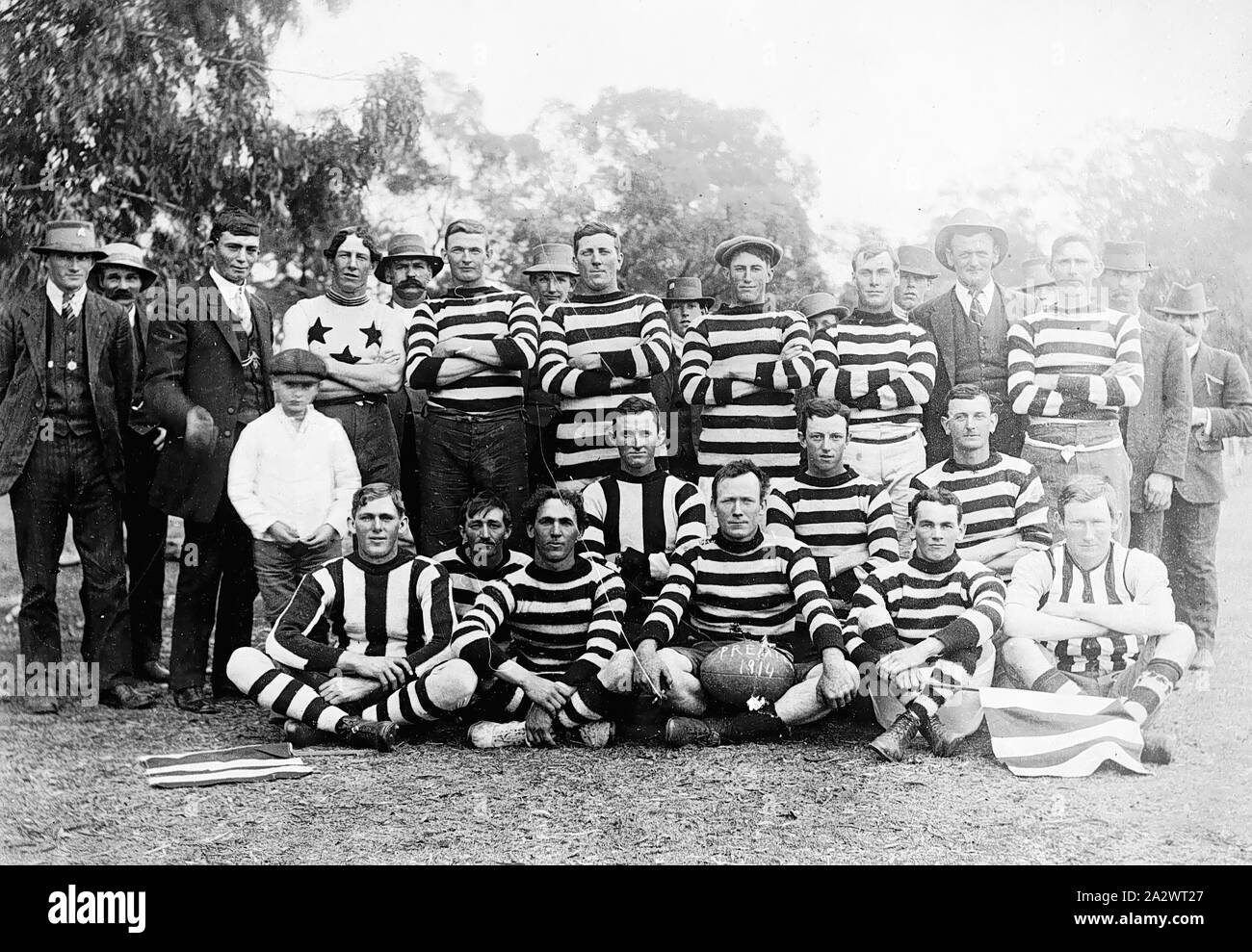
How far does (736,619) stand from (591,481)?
34.3 inches

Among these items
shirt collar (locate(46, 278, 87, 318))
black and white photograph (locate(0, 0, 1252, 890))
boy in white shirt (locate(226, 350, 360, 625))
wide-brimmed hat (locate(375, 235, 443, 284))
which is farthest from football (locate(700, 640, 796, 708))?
shirt collar (locate(46, 278, 87, 318))

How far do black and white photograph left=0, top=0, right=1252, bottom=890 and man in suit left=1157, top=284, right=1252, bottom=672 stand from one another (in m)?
0.02

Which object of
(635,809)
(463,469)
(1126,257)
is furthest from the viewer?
(1126,257)

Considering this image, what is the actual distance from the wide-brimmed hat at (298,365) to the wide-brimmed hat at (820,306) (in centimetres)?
220

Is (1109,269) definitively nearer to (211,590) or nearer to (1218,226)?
(1218,226)

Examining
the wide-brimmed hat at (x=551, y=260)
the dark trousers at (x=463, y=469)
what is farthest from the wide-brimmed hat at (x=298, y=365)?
the wide-brimmed hat at (x=551, y=260)

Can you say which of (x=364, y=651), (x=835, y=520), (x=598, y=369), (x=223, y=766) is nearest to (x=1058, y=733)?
(x=835, y=520)

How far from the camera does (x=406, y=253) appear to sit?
5324 mm

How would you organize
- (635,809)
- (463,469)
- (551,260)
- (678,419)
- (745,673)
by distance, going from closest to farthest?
(635,809)
(745,673)
(463,469)
(678,419)
(551,260)

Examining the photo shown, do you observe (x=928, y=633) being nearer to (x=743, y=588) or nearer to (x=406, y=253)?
(x=743, y=588)

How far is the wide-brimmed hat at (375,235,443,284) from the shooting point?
5.32m

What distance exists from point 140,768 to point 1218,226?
4994 millimetres

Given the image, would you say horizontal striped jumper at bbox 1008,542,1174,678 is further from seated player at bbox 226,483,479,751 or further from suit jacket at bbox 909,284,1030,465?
seated player at bbox 226,483,479,751
